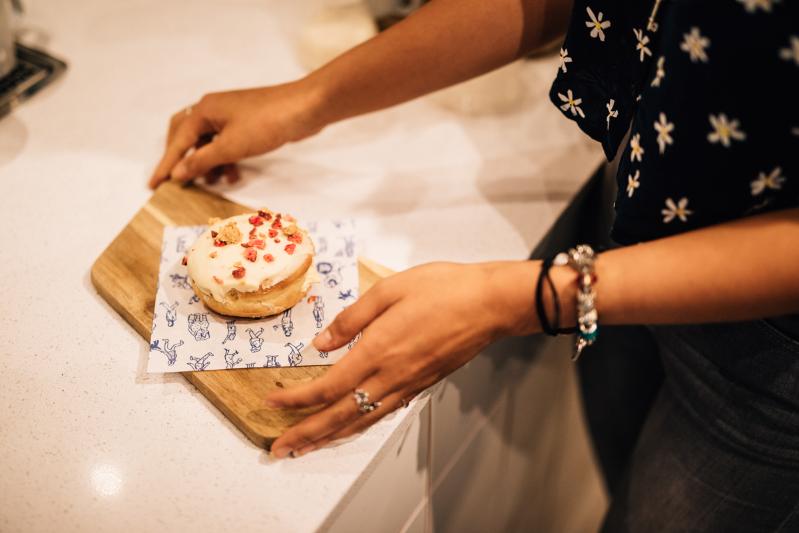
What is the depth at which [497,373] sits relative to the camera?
3.23 ft

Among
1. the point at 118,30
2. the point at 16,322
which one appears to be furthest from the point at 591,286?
the point at 118,30

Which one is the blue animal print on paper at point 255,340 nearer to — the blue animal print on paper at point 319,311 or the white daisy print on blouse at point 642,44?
the blue animal print on paper at point 319,311

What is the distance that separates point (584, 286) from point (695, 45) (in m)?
0.24

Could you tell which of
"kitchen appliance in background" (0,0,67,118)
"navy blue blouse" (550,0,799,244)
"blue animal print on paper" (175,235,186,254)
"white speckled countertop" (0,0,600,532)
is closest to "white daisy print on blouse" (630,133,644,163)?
"navy blue blouse" (550,0,799,244)

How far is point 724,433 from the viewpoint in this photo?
0.87 meters

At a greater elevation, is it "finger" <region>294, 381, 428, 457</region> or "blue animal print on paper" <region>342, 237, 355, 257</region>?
"blue animal print on paper" <region>342, 237, 355, 257</region>

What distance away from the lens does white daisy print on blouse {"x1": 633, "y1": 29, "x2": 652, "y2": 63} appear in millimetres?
644

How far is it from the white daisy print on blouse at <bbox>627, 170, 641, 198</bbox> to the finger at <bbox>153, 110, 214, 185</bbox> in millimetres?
629

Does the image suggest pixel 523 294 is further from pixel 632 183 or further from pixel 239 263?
pixel 239 263

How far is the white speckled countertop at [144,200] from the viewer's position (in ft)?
2.17

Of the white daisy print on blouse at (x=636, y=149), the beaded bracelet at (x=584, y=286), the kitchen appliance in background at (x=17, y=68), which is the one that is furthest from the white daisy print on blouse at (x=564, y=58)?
the kitchen appliance in background at (x=17, y=68)

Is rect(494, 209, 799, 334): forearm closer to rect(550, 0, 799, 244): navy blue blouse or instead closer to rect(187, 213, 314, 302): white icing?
rect(550, 0, 799, 244): navy blue blouse

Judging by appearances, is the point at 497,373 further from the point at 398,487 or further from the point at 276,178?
the point at 276,178

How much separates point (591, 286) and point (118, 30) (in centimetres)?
113
